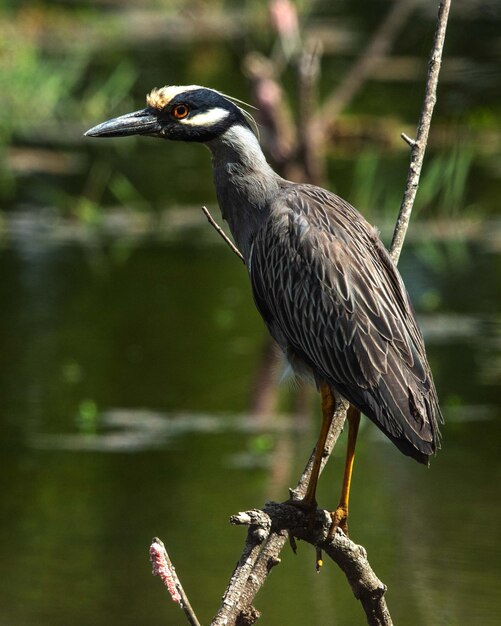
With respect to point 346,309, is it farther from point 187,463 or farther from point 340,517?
point 187,463

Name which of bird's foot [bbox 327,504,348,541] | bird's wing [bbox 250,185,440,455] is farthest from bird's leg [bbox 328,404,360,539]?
bird's wing [bbox 250,185,440,455]

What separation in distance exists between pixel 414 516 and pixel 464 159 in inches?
255

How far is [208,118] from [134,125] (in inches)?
8.6

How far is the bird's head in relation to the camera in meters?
4.22

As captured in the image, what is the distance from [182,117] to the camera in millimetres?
4258

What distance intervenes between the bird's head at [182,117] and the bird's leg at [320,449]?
821 millimetres

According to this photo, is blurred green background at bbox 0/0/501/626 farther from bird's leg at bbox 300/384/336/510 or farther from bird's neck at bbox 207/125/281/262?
bird's leg at bbox 300/384/336/510

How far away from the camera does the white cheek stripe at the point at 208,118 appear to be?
13.8 ft

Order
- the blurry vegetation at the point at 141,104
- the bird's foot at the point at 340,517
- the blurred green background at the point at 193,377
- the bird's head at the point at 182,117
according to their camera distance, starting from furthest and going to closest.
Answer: the blurry vegetation at the point at 141,104
the blurred green background at the point at 193,377
the bird's head at the point at 182,117
the bird's foot at the point at 340,517

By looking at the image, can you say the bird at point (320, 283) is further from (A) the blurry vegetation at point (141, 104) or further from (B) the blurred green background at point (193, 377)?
(A) the blurry vegetation at point (141, 104)

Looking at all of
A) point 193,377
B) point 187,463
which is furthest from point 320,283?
point 193,377

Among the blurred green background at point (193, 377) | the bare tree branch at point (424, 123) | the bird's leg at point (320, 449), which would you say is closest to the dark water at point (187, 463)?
the blurred green background at point (193, 377)

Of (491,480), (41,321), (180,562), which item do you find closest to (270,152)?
(41,321)

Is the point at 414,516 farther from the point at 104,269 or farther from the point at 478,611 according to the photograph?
the point at 104,269
